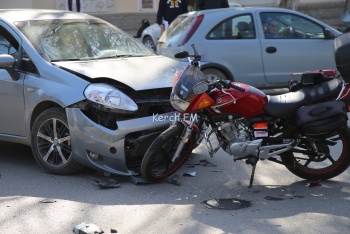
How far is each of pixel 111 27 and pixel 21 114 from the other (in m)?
1.75

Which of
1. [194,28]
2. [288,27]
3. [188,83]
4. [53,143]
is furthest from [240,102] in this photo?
[288,27]

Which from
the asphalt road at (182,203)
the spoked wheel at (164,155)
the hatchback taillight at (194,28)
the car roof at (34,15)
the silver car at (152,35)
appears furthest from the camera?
the silver car at (152,35)


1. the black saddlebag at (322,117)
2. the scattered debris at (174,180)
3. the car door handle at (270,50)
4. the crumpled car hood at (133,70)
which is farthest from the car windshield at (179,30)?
the black saddlebag at (322,117)

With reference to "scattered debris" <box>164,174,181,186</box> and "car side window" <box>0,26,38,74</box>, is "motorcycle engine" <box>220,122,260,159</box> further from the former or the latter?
"car side window" <box>0,26,38,74</box>

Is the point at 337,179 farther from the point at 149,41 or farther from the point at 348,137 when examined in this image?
the point at 149,41

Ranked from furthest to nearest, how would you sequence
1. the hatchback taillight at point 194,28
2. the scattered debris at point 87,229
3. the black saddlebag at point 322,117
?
1. the hatchback taillight at point 194,28
2. the black saddlebag at point 322,117
3. the scattered debris at point 87,229

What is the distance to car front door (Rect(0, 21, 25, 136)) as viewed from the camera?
7312 millimetres

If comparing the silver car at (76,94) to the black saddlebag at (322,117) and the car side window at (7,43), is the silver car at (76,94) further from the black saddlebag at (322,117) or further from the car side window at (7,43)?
the black saddlebag at (322,117)

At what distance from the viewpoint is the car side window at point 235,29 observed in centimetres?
1133

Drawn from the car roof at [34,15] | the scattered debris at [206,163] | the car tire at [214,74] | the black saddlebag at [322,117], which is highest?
the car roof at [34,15]

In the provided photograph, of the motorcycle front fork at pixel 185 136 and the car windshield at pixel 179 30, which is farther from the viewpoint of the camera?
the car windshield at pixel 179 30

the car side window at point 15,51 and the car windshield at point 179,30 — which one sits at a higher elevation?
the car side window at point 15,51

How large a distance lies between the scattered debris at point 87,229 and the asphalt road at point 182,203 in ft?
0.25

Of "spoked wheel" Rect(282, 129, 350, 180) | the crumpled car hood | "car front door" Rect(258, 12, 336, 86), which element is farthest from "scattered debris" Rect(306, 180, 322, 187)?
"car front door" Rect(258, 12, 336, 86)
